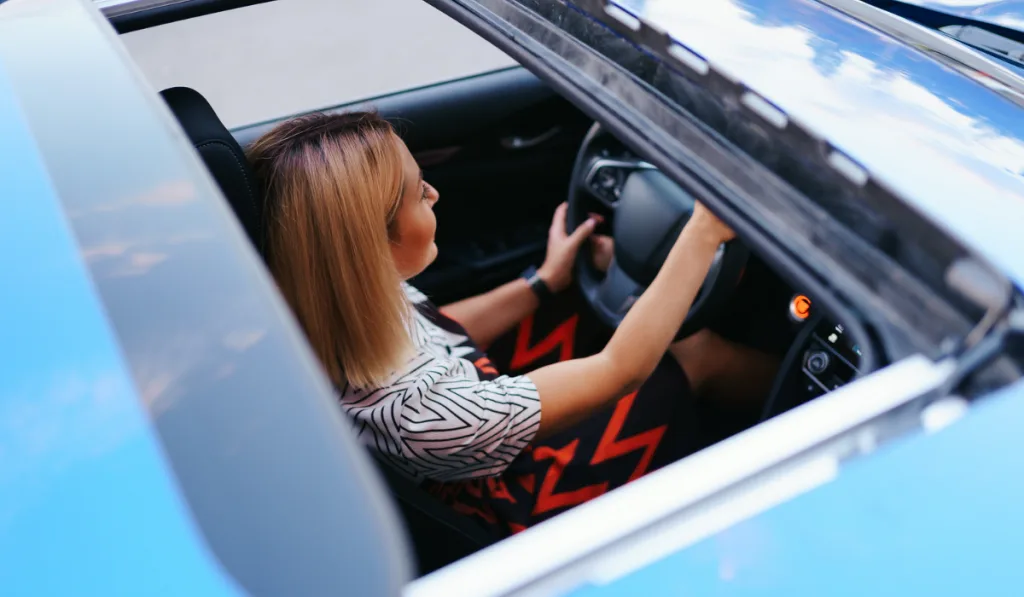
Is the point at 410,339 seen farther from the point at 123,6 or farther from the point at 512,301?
the point at 123,6

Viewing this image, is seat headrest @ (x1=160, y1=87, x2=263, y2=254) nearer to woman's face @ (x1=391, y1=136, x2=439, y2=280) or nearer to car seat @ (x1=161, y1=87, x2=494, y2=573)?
car seat @ (x1=161, y1=87, x2=494, y2=573)

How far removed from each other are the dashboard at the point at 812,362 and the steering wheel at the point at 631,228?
0.16m

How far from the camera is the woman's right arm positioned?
1.40 meters

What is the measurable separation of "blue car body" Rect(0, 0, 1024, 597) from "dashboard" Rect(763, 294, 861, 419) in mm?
438

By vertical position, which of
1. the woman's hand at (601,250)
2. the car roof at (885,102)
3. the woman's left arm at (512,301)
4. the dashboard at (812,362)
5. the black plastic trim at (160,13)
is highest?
the car roof at (885,102)

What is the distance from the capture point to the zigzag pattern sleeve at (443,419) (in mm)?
1219

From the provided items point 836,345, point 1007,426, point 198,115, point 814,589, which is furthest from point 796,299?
point 198,115

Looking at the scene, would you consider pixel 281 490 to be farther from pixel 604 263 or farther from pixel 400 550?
pixel 604 263

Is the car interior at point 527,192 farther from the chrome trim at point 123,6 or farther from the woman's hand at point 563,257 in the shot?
the chrome trim at point 123,6

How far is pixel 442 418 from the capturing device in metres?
1.22

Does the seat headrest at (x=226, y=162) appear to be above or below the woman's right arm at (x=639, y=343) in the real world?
above

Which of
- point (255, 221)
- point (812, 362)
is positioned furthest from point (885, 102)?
point (255, 221)

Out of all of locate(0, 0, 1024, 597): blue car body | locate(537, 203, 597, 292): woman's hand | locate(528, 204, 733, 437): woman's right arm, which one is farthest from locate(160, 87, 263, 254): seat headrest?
locate(537, 203, 597, 292): woman's hand

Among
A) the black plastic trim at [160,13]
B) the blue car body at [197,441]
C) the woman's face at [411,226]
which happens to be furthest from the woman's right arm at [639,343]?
the black plastic trim at [160,13]
